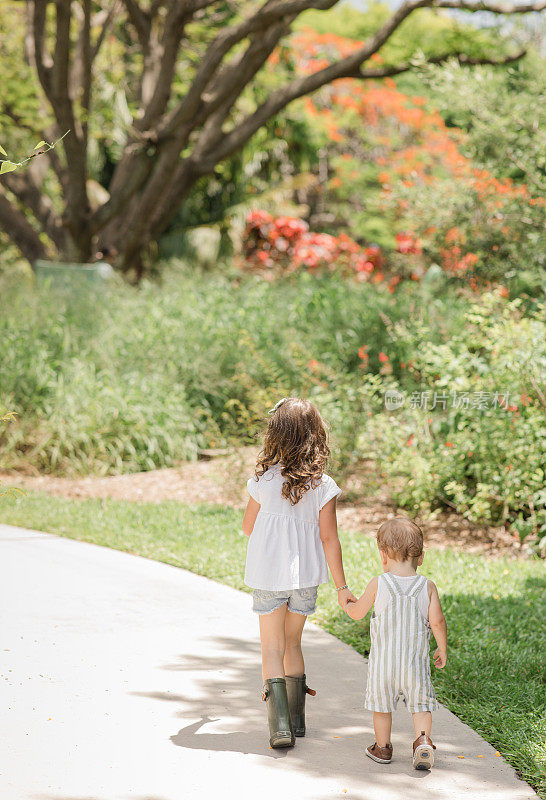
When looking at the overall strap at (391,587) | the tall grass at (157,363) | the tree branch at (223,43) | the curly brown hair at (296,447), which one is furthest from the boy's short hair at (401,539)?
the tree branch at (223,43)

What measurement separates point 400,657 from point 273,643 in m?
0.47

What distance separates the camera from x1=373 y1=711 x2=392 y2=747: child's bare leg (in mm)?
3111

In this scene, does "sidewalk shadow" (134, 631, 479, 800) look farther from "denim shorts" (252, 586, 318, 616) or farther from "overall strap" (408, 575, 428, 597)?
"overall strap" (408, 575, 428, 597)

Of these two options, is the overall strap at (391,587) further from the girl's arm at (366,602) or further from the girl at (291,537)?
the girl at (291,537)

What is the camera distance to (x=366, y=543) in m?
6.17

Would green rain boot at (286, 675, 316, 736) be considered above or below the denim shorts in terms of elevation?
below

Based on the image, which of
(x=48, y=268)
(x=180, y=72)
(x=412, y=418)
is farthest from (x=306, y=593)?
(x=180, y=72)

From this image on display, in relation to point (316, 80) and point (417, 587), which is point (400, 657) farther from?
point (316, 80)

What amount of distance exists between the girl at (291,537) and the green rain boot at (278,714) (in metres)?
0.02

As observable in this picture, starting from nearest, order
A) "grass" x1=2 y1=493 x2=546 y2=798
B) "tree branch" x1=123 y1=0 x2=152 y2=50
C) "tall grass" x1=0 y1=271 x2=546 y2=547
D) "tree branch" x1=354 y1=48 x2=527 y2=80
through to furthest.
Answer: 1. "grass" x1=2 y1=493 x2=546 y2=798
2. "tall grass" x1=0 y1=271 x2=546 y2=547
3. "tree branch" x1=354 y1=48 x2=527 y2=80
4. "tree branch" x1=123 y1=0 x2=152 y2=50

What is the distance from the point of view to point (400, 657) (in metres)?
3.08

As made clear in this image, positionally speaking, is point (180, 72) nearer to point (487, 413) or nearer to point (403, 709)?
point (487, 413)

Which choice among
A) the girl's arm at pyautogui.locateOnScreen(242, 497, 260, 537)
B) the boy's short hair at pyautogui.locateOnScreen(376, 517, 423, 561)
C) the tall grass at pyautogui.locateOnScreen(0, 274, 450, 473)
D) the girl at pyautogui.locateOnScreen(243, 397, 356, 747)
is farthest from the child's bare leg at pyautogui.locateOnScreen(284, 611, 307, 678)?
the tall grass at pyautogui.locateOnScreen(0, 274, 450, 473)

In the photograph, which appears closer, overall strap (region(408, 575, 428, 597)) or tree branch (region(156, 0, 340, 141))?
overall strap (region(408, 575, 428, 597))
